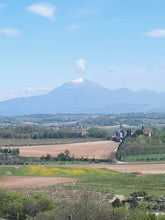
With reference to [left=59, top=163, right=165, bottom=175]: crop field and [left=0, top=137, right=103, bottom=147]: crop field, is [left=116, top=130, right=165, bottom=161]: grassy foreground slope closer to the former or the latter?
[left=59, top=163, right=165, bottom=175]: crop field

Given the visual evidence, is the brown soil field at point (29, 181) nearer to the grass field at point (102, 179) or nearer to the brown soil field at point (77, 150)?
the grass field at point (102, 179)

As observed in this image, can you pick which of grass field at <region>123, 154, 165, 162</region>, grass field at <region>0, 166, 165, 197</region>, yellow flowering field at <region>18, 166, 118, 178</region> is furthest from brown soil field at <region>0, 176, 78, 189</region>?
grass field at <region>123, 154, 165, 162</region>

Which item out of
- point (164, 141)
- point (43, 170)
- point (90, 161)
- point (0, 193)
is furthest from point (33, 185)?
point (164, 141)

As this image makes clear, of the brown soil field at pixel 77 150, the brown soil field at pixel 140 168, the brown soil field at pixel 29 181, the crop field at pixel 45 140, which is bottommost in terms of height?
the brown soil field at pixel 29 181

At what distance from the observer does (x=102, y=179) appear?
38.3 m

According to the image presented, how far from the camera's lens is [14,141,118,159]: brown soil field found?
59438 millimetres

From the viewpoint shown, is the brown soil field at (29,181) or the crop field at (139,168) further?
the crop field at (139,168)

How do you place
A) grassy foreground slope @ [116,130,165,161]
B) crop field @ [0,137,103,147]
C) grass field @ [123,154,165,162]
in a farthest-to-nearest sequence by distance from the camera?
1. crop field @ [0,137,103,147]
2. grassy foreground slope @ [116,130,165,161]
3. grass field @ [123,154,165,162]

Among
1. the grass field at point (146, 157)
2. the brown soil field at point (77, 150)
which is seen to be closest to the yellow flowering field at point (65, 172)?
the grass field at point (146, 157)

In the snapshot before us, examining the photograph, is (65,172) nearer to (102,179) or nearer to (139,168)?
(102,179)

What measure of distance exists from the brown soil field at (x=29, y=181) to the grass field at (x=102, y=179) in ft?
3.58

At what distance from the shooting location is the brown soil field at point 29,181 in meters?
36.1

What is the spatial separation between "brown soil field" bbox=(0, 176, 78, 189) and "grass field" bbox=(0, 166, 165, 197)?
3.58 ft

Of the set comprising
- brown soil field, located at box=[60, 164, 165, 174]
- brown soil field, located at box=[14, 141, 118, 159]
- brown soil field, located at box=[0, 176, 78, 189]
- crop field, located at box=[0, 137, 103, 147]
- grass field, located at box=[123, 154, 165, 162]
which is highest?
crop field, located at box=[0, 137, 103, 147]
